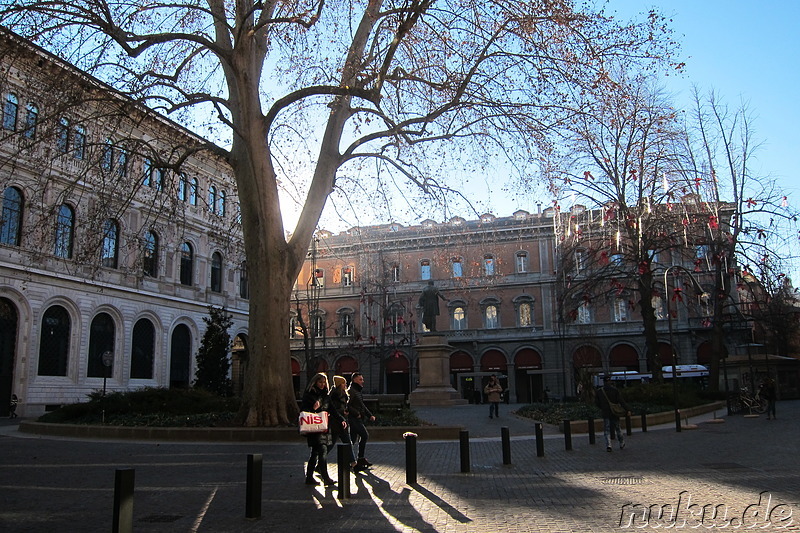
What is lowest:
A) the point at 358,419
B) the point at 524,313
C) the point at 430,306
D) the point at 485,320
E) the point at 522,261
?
the point at 358,419

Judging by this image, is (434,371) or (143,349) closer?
(434,371)

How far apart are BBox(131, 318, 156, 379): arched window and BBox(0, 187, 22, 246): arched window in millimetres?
8432

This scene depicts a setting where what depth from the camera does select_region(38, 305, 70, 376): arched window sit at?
96.8 feet

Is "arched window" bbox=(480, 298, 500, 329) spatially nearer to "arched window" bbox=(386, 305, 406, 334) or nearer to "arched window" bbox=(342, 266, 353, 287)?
"arched window" bbox=(386, 305, 406, 334)

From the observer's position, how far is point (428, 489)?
8672mm

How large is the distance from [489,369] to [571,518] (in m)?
47.0

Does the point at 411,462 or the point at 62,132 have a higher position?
the point at 62,132

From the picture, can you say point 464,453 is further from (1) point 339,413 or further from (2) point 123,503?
(2) point 123,503

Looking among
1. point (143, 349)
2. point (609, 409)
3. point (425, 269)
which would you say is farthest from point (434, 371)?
point (425, 269)

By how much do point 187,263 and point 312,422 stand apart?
110 feet

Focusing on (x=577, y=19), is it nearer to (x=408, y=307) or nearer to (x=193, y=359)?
(x=193, y=359)

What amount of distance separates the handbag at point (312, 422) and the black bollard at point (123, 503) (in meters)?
3.85

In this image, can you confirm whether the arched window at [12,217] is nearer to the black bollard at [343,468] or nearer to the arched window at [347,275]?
the black bollard at [343,468]

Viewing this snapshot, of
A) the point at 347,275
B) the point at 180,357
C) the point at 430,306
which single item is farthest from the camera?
the point at 347,275
